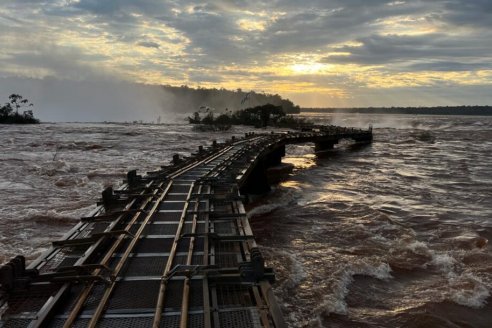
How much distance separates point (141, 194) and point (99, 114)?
626ft

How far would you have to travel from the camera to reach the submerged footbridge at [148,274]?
5.93m

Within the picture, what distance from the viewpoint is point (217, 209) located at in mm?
11945

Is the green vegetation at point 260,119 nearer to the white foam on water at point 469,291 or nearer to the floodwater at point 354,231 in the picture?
the floodwater at point 354,231

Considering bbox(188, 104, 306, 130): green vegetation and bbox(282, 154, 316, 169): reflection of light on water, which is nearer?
bbox(282, 154, 316, 169): reflection of light on water

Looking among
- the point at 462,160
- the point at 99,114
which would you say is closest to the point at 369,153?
the point at 462,160

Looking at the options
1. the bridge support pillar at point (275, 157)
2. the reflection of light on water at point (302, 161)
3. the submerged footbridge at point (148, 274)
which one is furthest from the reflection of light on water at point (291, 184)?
the submerged footbridge at point (148, 274)

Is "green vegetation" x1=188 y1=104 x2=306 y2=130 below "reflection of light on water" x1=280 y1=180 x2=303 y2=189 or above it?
above

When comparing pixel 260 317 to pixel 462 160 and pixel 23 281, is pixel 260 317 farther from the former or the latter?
pixel 462 160

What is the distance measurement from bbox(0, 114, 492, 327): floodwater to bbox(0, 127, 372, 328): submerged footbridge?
101 inches

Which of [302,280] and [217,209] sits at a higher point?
[217,209]

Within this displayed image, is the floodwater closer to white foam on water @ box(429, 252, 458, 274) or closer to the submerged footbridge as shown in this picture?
white foam on water @ box(429, 252, 458, 274)

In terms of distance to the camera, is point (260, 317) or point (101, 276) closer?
point (260, 317)

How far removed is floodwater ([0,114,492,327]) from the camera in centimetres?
984

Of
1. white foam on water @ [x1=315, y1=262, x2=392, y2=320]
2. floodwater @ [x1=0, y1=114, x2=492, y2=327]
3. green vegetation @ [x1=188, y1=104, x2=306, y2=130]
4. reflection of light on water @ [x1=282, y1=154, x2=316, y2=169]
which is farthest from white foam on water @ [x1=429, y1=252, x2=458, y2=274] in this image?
green vegetation @ [x1=188, y1=104, x2=306, y2=130]
